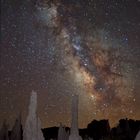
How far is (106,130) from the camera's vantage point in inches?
2215

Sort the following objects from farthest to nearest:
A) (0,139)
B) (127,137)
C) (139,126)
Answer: (139,126) → (127,137) → (0,139)

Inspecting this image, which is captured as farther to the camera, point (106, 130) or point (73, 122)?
point (106, 130)

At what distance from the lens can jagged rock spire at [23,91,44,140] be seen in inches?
984

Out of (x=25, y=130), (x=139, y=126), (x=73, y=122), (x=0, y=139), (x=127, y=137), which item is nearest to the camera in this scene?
(x=25, y=130)

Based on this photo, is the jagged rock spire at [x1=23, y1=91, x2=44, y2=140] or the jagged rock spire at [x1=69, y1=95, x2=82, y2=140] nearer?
the jagged rock spire at [x1=23, y1=91, x2=44, y2=140]

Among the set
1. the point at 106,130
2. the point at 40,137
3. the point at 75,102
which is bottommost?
the point at 40,137

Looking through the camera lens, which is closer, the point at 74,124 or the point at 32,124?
the point at 32,124

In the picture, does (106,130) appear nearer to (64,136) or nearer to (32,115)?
(64,136)

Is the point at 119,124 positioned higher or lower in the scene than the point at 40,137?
higher

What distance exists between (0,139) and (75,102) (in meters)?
7.28

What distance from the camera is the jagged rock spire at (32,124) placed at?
25.0 metres

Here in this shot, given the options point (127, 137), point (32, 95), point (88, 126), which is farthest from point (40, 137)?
point (88, 126)

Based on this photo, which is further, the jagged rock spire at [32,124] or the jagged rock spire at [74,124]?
the jagged rock spire at [74,124]

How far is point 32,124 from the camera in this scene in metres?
25.4
